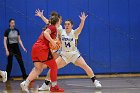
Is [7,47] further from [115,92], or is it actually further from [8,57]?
[115,92]

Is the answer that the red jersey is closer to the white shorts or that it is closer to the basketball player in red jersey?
the basketball player in red jersey

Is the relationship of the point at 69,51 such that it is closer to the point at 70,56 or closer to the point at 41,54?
the point at 70,56

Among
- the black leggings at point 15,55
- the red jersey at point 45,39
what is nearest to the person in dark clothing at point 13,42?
the black leggings at point 15,55

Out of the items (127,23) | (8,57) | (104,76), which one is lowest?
(104,76)

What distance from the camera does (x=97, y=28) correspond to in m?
13.6

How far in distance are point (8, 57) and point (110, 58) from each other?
3709 mm

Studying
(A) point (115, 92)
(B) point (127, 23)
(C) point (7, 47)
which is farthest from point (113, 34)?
(A) point (115, 92)

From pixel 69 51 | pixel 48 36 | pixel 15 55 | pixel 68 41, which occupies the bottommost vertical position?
pixel 15 55

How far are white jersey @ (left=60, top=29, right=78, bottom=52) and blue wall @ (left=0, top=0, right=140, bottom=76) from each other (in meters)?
3.62

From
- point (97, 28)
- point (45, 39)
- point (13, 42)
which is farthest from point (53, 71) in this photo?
point (97, 28)

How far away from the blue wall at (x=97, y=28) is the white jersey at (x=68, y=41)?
3615 millimetres

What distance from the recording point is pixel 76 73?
44.2 ft

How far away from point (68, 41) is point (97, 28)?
12.9 ft

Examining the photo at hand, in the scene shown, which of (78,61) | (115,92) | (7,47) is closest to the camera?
(115,92)
